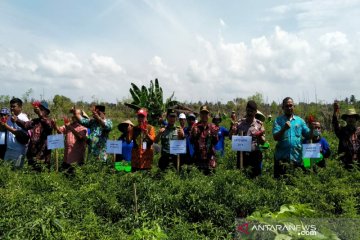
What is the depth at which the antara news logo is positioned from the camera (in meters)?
2.12

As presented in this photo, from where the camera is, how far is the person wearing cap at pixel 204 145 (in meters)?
6.42

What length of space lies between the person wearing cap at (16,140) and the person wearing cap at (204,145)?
3.07 m

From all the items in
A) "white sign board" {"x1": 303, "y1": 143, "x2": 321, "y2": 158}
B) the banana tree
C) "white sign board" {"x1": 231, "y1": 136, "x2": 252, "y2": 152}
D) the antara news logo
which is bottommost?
the antara news logo

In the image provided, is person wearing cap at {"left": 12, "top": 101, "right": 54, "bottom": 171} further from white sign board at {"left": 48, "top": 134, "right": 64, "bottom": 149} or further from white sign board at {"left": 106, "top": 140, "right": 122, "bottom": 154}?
white sign board at {"left": 106, "top": 140, "right": 122, "bottom": 154}

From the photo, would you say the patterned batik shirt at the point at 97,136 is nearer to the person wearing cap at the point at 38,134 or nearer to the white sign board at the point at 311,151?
the person wearing cap at the point at 38,134

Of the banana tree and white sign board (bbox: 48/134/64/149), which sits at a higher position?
the banana tree

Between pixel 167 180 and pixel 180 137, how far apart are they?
1.51 meters

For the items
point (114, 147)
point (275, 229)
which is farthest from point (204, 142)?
point (275, 229)

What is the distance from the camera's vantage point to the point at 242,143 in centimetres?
610

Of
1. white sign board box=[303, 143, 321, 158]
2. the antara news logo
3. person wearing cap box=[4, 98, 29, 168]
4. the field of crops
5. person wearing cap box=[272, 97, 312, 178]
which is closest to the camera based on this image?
the antara news logo

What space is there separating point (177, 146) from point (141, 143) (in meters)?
0.65

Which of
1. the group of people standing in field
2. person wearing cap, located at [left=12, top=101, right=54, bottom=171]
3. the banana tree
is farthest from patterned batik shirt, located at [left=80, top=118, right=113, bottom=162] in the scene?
the banana tree

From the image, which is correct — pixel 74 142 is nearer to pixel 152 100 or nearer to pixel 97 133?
pixel 97 133

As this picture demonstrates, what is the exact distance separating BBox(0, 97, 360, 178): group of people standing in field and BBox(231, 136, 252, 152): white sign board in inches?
5.1
